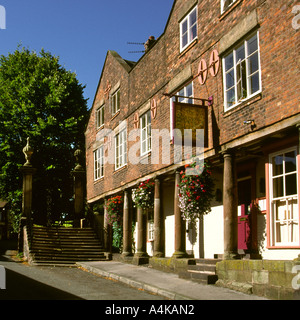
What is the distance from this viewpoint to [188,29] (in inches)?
585

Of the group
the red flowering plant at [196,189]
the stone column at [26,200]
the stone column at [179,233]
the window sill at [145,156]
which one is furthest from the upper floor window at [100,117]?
the red flowering plant at [196,189]

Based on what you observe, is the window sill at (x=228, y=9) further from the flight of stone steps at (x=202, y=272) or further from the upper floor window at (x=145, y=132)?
the flight of stone steps at (x=202, y=272)

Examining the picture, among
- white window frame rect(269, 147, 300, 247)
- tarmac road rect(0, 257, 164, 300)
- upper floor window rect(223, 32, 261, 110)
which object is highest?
upper floor window rect(223, 32, 261, 110)

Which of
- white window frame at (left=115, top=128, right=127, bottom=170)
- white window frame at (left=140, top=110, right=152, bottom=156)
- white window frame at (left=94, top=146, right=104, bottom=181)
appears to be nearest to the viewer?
white window frame at (left=140, top=110, right=152, bottom=156)

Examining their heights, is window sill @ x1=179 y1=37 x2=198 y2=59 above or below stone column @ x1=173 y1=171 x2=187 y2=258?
above

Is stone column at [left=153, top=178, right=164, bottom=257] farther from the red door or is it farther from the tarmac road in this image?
the red door

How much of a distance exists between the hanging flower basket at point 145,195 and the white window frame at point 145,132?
3.99 ft

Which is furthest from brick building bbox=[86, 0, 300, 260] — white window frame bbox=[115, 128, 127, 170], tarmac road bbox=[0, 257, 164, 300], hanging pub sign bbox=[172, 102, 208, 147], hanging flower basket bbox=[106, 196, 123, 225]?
tarmac road bbox=[0, 257, 164, 300]

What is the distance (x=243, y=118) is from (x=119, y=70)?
10314 mm

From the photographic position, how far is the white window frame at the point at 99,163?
2303 centimetres

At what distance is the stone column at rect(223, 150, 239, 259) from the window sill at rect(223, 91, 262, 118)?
1020 mm

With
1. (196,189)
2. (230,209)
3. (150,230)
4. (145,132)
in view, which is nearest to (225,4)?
(196,189)

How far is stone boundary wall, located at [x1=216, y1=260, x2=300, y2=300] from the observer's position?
29.6ft
